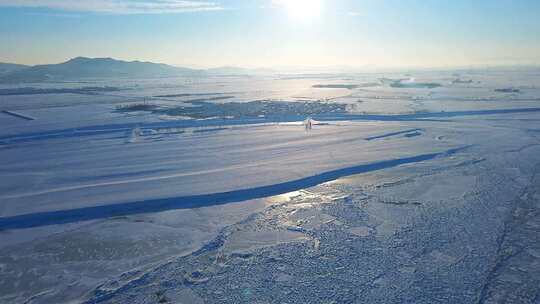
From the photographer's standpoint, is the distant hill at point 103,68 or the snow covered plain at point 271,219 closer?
the snow covered plain at point 271,219

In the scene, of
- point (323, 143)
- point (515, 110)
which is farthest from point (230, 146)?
point (515, 110)

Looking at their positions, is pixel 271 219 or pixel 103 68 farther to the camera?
pixel 103 68

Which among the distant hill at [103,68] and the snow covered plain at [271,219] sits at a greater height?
the distant hill at [103,68]

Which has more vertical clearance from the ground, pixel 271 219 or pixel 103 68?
pixel 103 68

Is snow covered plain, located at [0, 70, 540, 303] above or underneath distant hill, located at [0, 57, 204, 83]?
underneath

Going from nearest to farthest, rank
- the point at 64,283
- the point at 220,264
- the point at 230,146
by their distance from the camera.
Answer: the point at 64,283
the point at 220,264
the point at 230,146

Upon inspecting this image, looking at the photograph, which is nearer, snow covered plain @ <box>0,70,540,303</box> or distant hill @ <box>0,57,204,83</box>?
snow covered plain @ <box>0,70,540,303</box>

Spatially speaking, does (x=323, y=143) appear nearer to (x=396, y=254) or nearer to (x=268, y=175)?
(x=268, y=175)

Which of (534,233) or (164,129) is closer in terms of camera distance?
(534,233)
